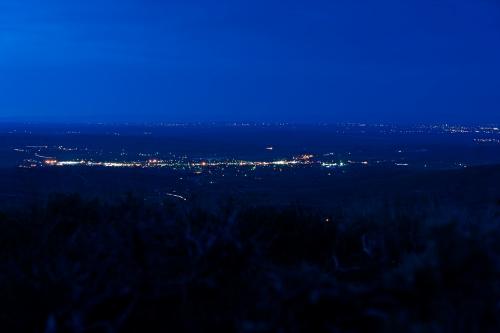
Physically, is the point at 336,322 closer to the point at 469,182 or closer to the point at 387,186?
the point at 469,182

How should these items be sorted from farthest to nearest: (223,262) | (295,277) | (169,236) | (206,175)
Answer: (206,175), (169,236), (223,262), (295,277)

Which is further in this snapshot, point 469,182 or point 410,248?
point 469,182

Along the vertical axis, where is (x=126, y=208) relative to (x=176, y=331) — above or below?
above

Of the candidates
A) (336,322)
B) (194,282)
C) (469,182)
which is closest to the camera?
(336,322)

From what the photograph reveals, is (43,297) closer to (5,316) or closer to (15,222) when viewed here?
(5,316)

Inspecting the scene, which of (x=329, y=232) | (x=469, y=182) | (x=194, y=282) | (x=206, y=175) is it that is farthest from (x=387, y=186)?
(x=194, y=282)

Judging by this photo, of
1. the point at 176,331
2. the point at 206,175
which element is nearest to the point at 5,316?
the point at 176,331
